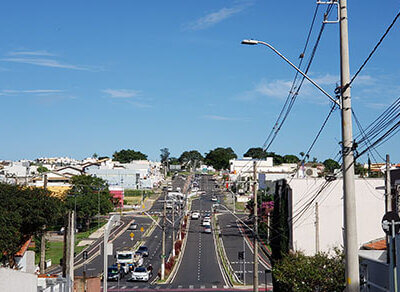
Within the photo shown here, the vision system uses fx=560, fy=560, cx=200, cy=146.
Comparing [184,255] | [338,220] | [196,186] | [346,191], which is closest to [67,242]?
[346,191]

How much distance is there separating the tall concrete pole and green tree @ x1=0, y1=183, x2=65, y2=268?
2963 cm

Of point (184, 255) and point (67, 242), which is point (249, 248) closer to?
point (184, 255)

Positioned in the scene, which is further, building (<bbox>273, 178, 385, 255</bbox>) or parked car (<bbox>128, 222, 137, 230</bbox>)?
parked car (<bbox>128, 222, 137, 230</bbox>)

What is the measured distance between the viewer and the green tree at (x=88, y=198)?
8912cm

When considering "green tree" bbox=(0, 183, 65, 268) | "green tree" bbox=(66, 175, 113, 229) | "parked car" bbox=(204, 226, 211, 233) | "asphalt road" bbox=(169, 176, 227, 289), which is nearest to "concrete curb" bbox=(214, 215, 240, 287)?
"asphalt road" bbox=(169, 176, 227, 289)

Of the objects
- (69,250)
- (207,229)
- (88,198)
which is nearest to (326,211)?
(69,250)

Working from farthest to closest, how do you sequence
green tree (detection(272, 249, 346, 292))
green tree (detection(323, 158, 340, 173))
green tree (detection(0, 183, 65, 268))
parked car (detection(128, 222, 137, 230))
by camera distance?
1. parked car (detection(128, 222, 137, 230))
2. green tree (detection(323, 158, 340, 173))
3. green tree (detection(0, 183, 65, 268))
4. green tree (detection(272, 249, 346, 292))

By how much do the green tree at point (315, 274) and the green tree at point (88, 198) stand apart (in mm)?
60287

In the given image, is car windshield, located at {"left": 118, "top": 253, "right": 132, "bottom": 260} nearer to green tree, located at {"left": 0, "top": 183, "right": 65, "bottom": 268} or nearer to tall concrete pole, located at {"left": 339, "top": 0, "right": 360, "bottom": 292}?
green tree, located at {"left": 0, "top": 183, "right": 65, "bottom": 268}

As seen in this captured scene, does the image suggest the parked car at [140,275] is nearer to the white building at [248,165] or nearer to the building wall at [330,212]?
the building wall at [330,212]

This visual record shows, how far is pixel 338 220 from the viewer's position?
144 ft

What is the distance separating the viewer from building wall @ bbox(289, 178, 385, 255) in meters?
43.6

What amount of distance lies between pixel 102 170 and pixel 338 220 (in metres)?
108

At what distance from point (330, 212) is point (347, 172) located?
3233cm
